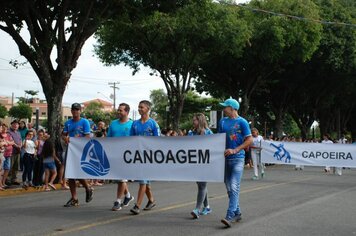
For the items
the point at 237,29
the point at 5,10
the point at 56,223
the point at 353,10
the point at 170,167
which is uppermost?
the point at 353,10

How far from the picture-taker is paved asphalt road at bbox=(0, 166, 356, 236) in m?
7.34

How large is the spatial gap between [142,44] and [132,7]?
9.74 metres

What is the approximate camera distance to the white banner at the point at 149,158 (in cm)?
832

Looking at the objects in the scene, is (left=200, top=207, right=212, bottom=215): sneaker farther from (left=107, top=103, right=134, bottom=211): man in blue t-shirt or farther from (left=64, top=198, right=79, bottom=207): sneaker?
(left=64, top=198, right=79, bottom=207): sneaker

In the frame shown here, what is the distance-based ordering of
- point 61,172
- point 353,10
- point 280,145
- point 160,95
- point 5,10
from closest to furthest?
point 61,172 < point 5,10 < point 280,145 < point 353,10 < point 160,95

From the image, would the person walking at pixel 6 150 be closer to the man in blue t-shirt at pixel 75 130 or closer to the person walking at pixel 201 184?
the man in blue t-shirt at pixel 75 130

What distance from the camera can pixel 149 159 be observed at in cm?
→ 881

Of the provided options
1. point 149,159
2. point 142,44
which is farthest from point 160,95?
point 149,159

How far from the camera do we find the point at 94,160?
936cm

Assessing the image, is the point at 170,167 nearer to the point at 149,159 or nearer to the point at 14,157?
the point at 149,159

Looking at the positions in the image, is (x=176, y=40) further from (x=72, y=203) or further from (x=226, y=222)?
(x=226, y=222)

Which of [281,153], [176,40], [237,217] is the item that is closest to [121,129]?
[237,217]

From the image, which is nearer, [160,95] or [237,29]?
[237,29]

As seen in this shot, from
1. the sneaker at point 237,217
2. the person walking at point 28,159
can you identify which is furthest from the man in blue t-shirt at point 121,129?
the person walking at point 28,159
